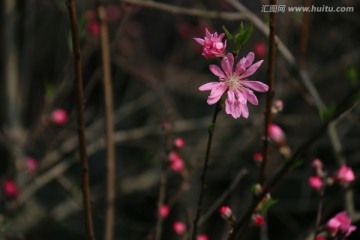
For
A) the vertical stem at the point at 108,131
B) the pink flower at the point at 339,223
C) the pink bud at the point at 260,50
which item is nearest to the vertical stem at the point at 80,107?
the vertical stem at the point at 108,131

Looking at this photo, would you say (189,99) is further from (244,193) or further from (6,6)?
(6,6)

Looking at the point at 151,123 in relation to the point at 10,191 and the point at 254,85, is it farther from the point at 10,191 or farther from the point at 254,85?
the point at 254,85

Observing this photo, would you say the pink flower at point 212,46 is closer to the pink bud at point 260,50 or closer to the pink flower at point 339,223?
the pink flower at point 339,223

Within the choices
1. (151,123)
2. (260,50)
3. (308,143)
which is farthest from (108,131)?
(151,123)

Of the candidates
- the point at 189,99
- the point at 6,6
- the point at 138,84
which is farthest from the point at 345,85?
the point at 6,6

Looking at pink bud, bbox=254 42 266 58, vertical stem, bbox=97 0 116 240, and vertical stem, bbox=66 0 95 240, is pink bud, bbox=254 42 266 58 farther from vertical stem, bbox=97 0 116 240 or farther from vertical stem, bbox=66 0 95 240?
vertical stem, bbox=66 0 95 240

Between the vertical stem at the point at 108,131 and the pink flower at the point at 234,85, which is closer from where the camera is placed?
the pink flower at the point at 234,85
